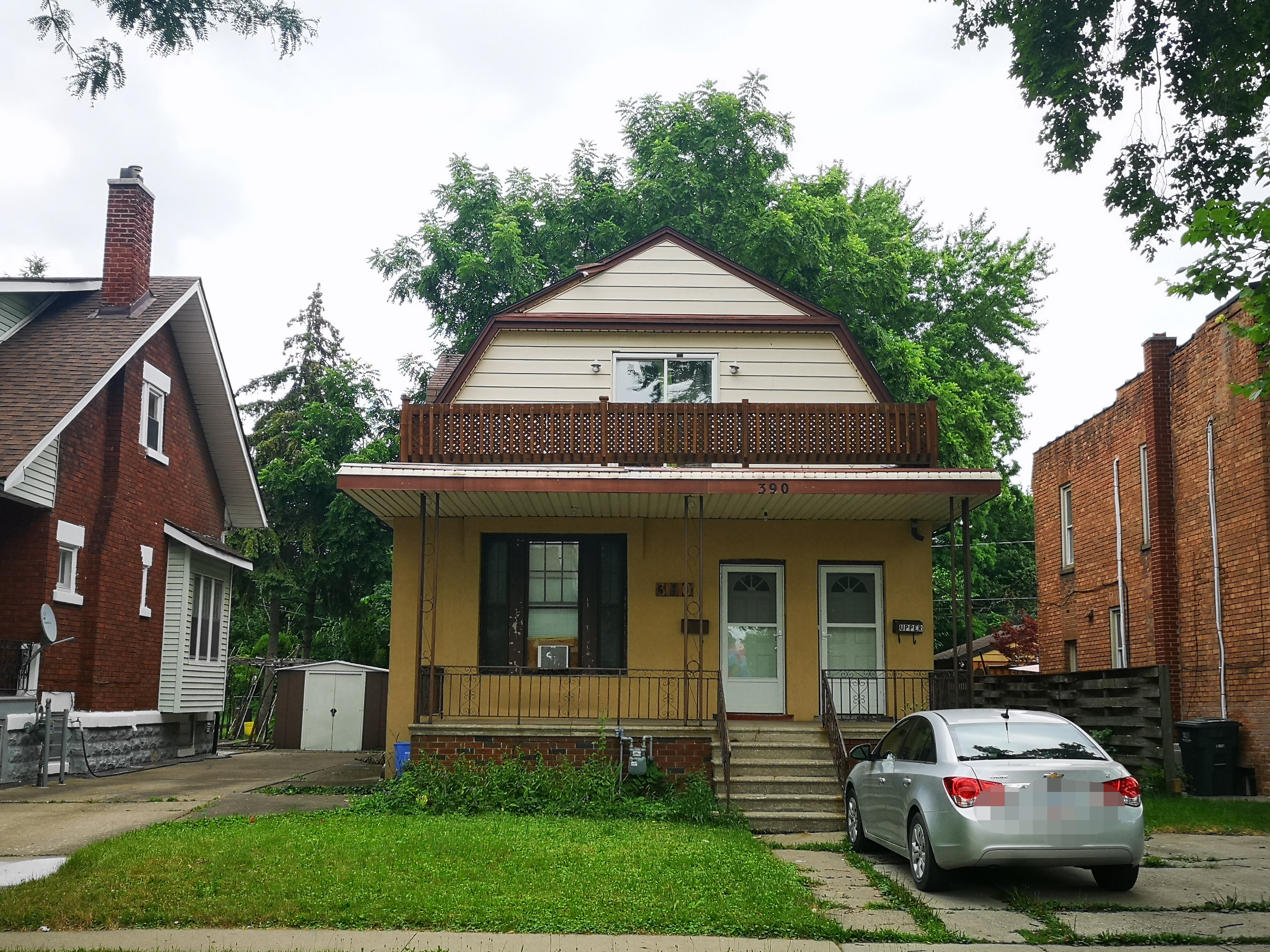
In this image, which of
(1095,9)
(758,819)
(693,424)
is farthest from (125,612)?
(1095,9)

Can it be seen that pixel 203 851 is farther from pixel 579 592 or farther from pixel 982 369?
pixel 982 369

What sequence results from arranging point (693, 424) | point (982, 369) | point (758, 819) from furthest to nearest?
point (982, 369)
point (693, 424)
point (758, 819)

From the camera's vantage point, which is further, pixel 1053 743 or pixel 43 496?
pixel 43 496

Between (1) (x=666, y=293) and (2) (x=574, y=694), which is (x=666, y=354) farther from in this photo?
(2) (x=574, y=694)

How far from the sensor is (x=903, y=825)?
907 cm

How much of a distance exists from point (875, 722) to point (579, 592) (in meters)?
4.12

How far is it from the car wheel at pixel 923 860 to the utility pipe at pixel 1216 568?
9.22 metres

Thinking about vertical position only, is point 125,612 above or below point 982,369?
below

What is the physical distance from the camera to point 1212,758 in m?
14.7

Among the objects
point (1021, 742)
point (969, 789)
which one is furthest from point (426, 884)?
point (1021, 742)

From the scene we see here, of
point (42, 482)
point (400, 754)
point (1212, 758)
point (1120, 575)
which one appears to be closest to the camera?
point (400, 754)

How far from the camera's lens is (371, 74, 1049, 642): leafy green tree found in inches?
1013

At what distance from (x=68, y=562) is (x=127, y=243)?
213 inches

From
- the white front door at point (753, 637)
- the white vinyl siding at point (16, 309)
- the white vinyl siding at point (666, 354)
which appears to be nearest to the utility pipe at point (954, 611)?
the white front door at point (753, 637)
